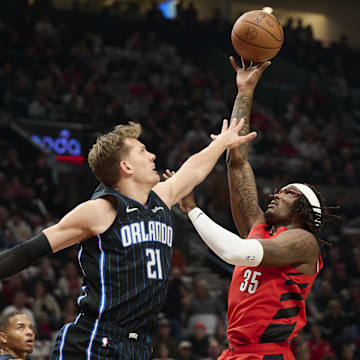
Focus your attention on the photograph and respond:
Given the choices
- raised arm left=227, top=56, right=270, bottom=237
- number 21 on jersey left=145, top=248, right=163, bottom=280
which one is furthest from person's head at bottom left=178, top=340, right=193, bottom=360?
number 21 on jersey left=145, top=248, right=163, bottom=280

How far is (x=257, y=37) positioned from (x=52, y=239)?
2.33 meters

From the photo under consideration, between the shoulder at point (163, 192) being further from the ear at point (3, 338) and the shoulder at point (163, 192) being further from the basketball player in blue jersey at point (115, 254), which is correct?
the ear at point (3, 338)

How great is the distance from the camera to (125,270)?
11.1 ft

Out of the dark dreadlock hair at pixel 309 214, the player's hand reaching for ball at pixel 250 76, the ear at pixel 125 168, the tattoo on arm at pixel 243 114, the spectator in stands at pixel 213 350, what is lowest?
the spectator in stands at pixel 213 350

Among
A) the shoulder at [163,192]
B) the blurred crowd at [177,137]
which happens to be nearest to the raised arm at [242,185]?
the shoulder at [163,192]

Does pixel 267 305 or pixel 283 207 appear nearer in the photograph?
pixel 267 305

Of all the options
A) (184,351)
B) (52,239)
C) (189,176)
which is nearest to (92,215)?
(52,239)

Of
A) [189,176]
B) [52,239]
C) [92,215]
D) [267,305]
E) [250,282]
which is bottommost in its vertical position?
[267,305]

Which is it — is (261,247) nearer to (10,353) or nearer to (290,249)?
(290,249)

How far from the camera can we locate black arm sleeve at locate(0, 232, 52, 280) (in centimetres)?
317

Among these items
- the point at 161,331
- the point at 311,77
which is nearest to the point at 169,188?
the point at 161,331

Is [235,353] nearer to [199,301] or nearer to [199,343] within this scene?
[199,343]

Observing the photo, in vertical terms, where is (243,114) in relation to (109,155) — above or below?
above

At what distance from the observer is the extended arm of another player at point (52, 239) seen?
10.4ft
